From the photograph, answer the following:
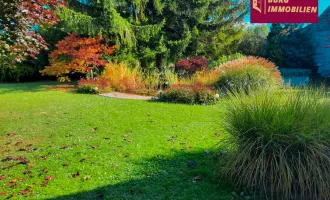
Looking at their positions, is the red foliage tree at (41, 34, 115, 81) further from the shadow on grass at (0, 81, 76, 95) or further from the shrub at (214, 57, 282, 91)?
the shrub at (214, 57, 282, 91)

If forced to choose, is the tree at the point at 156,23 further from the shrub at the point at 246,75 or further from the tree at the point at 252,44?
the shrub at the point at 246,75

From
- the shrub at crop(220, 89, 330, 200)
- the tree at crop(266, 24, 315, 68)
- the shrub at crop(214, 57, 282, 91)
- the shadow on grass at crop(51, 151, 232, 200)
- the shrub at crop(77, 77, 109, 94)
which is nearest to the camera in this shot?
the shrub at crop(220, 89, 330, 200)

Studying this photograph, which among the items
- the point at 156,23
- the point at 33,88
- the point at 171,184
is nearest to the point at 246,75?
the point at 171,184

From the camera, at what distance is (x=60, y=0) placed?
5375 millimetres

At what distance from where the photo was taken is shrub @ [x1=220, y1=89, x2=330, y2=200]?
2.77m

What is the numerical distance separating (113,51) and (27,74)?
7753 mm

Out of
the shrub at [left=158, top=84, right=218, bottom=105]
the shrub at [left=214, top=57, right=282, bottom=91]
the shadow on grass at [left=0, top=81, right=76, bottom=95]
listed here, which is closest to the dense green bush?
the shrub at [left=214, top=57, right=282, bottom=91]

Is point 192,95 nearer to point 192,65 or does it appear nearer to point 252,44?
point 192,65

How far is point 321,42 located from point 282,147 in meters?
20.0

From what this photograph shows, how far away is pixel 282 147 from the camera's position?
2863mm

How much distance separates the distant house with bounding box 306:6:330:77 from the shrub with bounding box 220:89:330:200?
1874cm

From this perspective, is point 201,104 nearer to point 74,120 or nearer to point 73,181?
point 74,120

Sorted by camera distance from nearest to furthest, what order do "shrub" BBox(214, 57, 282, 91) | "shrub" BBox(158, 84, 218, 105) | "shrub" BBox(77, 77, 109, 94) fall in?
"shrub" BBox(158, 84, 218, 105) → "shrub" BBox(214, 57, 282, 91) → "shrub" BBox(77, 77, 109, 94)

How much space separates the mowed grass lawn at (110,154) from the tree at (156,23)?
7382 millimetres
